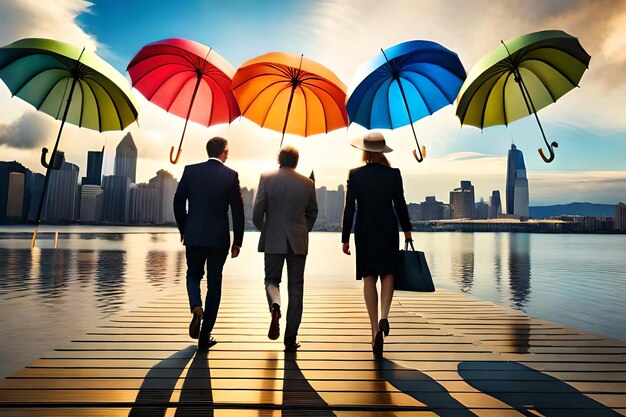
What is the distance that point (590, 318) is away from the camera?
34.8ft

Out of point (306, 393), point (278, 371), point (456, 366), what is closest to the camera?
point (306, 393)

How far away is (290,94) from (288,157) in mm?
2757

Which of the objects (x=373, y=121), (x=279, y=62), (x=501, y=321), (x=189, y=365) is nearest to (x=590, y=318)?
(x=501, y=321)

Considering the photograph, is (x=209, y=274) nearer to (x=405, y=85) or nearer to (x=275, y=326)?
(x=275, y=326)

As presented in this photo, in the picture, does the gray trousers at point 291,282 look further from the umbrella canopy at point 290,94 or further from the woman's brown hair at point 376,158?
the umbrella canopy at point 290,94

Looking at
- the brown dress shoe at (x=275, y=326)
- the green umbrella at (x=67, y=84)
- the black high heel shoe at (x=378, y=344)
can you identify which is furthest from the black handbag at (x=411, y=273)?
the green umbrella at (x=67, y=84)

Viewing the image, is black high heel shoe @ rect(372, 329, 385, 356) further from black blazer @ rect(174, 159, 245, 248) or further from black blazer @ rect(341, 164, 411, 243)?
black blazer @ rect(174, 159, 245, 248)

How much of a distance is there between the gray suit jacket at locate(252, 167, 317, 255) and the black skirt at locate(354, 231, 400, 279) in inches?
21.8

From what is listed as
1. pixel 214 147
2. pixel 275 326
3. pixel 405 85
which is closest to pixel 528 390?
pixel 275 326

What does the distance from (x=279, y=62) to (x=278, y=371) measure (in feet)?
14.0

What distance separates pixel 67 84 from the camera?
29.2 ft

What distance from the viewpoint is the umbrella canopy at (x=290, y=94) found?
6598 millimetres

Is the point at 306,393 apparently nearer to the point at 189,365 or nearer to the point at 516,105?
the point at 189,365

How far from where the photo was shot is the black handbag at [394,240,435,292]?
4.36 m
